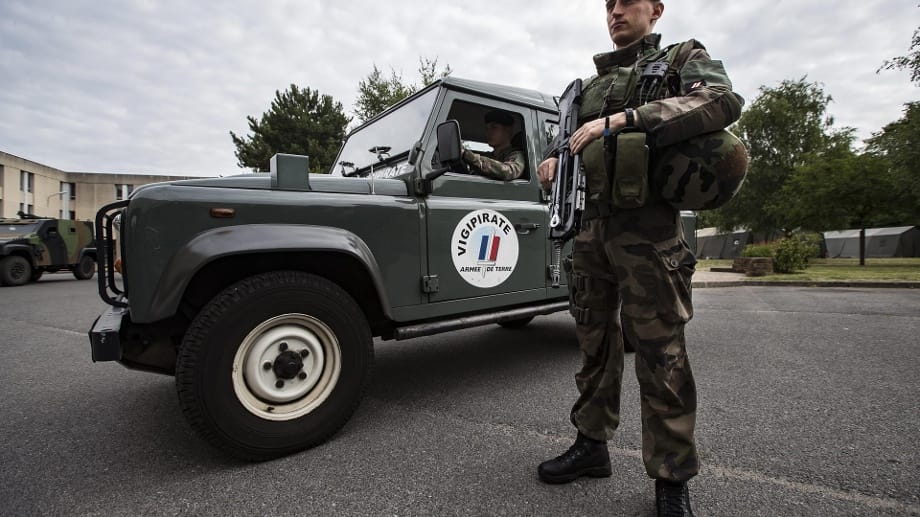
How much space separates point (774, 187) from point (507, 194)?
1176 inches

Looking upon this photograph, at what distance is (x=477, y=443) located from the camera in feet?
6.48

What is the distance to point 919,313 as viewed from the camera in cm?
509

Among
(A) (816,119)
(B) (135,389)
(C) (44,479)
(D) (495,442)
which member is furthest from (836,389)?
(A) (816,119)

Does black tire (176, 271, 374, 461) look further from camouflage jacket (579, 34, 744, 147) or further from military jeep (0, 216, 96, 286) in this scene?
military jeep (0, 216, 96, 286)

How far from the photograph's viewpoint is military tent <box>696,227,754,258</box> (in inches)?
1216

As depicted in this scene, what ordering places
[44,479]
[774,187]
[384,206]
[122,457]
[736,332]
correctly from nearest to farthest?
[44,479] → [122,457] → [384,206] → [736,332] → [774,187]

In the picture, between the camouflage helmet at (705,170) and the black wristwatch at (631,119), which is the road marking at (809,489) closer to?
the camouflage helmet at (705,170)

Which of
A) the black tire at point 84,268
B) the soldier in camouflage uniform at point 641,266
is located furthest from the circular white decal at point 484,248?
the black tire at point 84,268

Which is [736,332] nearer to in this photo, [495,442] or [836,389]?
[836,389]

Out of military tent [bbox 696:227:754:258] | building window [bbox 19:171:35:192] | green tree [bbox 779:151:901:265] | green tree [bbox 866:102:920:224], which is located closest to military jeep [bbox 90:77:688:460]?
green tree [bbox 866:102:920:224]

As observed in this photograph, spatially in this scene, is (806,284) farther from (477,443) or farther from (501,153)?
(477,443)

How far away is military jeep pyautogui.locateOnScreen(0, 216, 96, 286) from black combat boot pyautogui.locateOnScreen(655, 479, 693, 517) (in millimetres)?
14176

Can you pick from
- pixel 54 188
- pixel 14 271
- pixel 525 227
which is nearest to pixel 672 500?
pixel 525 227

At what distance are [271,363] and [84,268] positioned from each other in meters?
14.3
